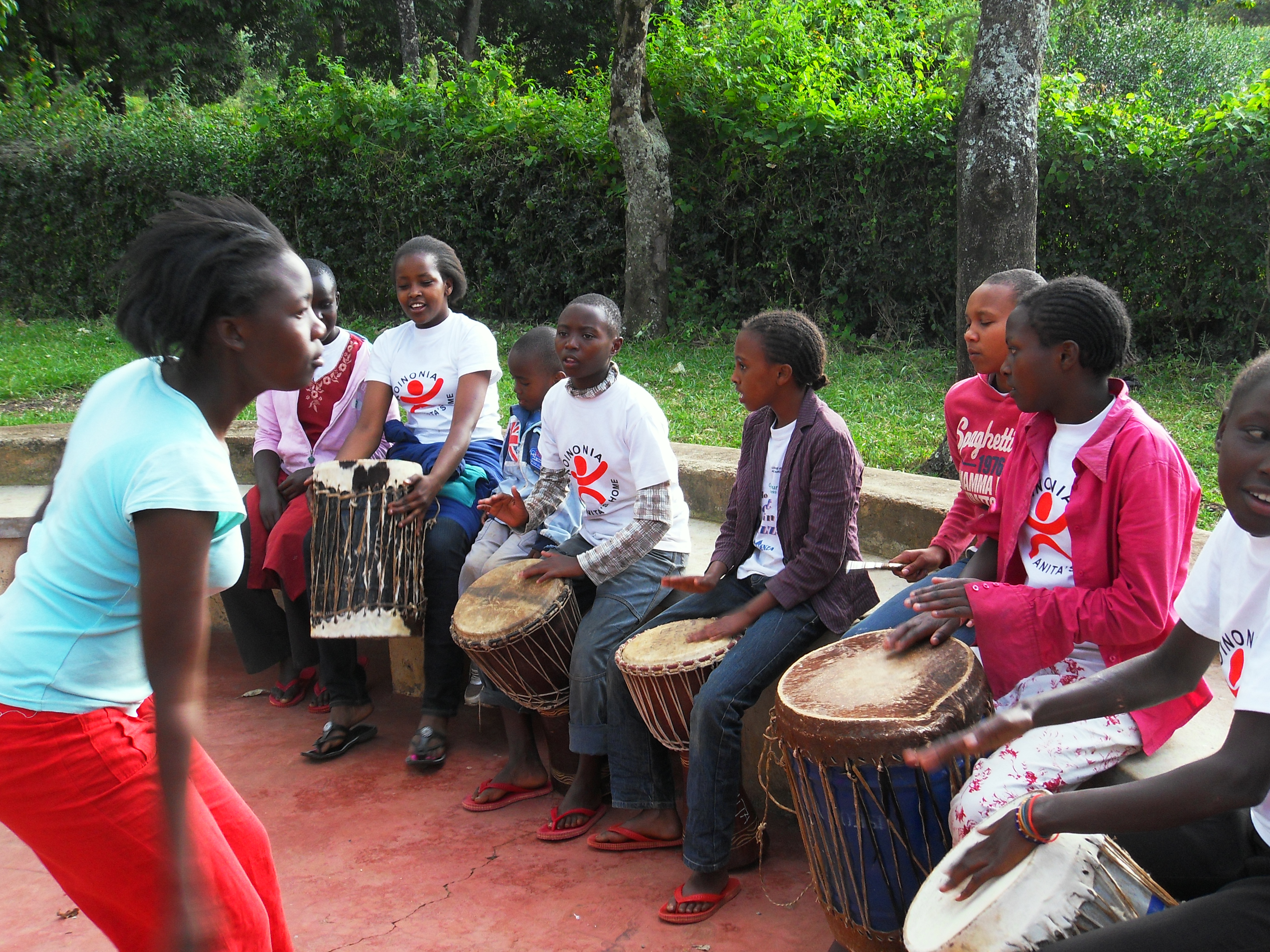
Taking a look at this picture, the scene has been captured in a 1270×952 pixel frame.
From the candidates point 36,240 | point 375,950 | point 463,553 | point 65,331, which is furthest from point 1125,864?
point 36,240

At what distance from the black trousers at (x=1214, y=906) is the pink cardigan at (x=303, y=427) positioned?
3472 mm

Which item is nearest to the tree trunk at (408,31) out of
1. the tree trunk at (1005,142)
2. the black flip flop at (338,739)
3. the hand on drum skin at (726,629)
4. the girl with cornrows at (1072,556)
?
the tree trunk at (1005,142)

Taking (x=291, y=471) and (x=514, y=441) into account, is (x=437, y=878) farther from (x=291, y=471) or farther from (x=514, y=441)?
(x=291, y=471)

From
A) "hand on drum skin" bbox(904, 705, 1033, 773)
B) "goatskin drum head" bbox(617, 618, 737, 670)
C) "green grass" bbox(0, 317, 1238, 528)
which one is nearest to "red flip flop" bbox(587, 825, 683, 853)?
"goatskin drum head" bbox(617, 618, 737, 670)

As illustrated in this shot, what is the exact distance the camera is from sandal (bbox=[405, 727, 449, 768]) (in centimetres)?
381

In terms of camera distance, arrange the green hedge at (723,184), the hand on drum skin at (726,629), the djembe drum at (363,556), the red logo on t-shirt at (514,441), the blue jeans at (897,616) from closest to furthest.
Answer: the blue jeans at (897,616) < the hand on drum skin at (726,629) < the djembe drum at (363,556) < the red logo on t-shirt at (514,441) < the green hedge at (723,184)

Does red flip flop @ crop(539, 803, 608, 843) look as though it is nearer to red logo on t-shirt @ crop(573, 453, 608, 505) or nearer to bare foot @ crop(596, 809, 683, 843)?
bare foot @ crop(596, 809, 683, 843)

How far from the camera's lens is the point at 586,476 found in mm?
3742

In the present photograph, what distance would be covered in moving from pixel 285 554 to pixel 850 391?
14.6 feet

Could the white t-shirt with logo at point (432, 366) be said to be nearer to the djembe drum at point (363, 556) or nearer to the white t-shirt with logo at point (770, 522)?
the djembe drum at point (363, 556)

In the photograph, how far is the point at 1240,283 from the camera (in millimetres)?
7195

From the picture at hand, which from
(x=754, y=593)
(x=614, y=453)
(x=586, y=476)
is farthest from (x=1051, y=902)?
(x=586, y=476)

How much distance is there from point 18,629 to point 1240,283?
793cm

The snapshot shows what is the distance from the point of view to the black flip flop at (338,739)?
3941 mm
